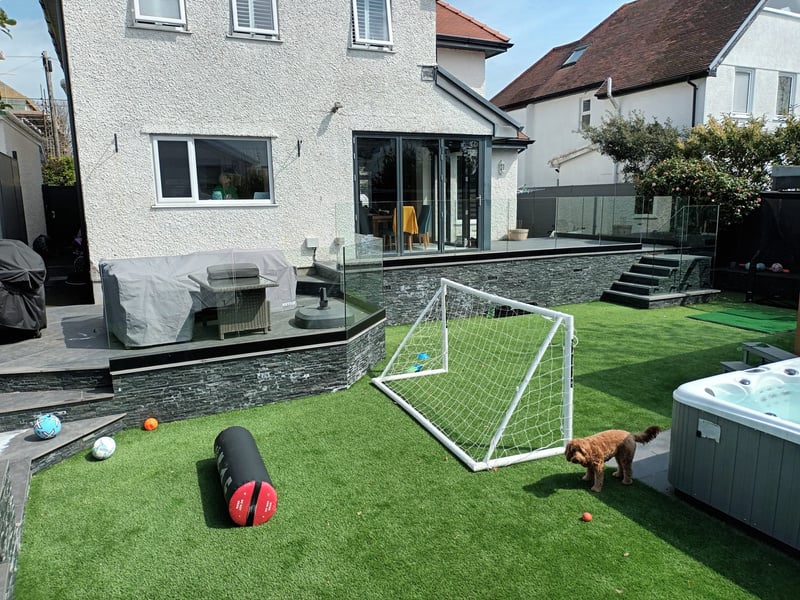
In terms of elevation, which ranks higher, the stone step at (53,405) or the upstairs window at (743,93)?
the upstairs window at (743,93)

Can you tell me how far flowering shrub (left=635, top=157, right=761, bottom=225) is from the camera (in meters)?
13.5

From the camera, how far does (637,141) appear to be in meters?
17.7

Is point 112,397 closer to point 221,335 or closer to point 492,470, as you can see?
point 221,335

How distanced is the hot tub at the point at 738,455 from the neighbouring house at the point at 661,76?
16.7m

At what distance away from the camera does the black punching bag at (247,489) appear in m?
4.08

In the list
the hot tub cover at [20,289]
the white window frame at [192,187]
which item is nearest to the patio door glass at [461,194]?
the white window frame at [192,187]


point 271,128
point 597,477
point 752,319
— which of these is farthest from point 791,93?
point 597,477

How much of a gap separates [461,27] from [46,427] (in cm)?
1419

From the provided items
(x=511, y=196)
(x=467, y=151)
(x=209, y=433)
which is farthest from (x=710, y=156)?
(x=209, y=433)

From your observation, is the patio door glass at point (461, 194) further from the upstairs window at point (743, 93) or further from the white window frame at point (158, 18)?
the upstairs window at point (743, 93)

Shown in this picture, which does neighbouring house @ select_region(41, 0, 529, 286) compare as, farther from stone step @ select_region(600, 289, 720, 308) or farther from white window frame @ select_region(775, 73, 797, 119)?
white window frame @ select_region(775, 73, 797, 119)

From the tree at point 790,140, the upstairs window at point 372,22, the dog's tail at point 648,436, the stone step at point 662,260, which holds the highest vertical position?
the upstairs window at point 372,22

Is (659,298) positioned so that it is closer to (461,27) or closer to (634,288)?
(634,288)

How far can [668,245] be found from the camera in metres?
13.2
